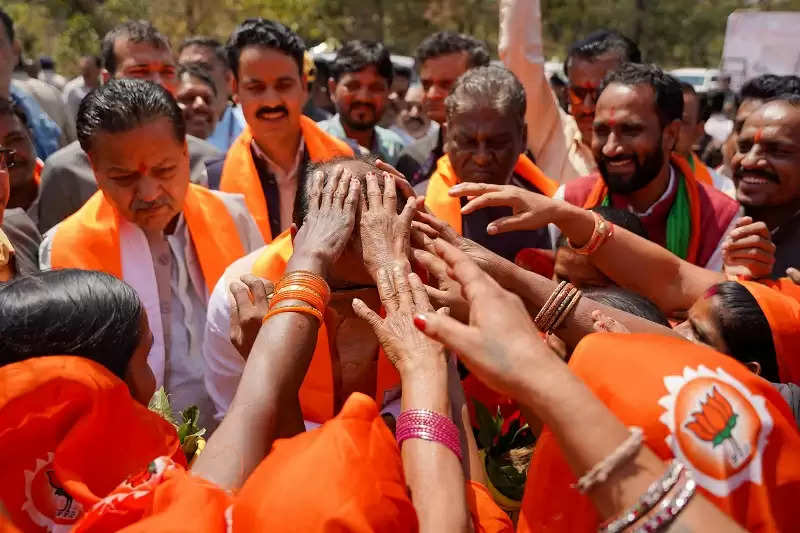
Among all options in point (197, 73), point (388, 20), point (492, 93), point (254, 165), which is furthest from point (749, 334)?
point (388, 20)

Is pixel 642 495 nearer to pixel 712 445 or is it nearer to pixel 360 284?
pixel 712 445

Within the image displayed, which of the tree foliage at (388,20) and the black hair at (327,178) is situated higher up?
the black hair at (327,178)

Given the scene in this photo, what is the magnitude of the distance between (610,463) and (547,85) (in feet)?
13.2

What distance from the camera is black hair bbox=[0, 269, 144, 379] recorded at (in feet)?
6.40

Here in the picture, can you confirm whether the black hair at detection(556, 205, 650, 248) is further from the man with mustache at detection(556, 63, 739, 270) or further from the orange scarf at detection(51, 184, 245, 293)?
the orange scarf at detection(51, 184, 245, 293)

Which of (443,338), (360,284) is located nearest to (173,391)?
(360,284)

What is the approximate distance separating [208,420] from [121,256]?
29.0 inches

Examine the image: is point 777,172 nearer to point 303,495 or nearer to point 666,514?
point 666,514

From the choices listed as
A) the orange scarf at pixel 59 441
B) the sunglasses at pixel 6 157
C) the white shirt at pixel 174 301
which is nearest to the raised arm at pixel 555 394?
the orange scarf at pixel 59 441

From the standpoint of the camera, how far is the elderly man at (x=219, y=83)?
644 cm

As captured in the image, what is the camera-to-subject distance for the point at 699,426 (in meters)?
1.57

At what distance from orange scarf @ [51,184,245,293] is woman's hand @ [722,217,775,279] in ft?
6.41

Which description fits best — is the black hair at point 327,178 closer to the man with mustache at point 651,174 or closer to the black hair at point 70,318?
the black hair at point 70,318

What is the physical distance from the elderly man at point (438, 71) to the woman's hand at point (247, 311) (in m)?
2.88
